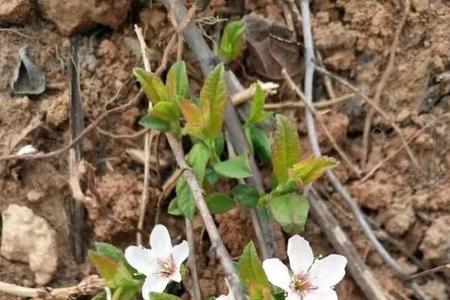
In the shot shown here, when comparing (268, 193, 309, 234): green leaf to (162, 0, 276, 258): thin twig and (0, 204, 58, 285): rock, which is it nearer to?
(162, 0, 276, 258): thin twig

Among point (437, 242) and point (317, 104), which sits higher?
point (317, 104)

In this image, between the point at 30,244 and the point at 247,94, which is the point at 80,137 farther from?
the point at 247,94

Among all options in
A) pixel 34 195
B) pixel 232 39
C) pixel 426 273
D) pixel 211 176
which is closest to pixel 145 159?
pixel 211 176

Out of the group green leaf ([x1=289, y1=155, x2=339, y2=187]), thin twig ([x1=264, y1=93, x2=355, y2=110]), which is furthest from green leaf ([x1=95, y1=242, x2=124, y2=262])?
thin twig ([x1=264, y1=93, x2=355, y2=110])

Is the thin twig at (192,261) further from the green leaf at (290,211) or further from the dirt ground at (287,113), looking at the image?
the green leaf at (290,211)

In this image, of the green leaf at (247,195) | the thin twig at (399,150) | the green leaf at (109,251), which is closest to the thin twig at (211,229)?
the green leaf at (247,195)

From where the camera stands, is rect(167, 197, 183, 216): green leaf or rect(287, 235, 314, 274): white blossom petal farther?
rect(167, 197, 183, 216): green leaf

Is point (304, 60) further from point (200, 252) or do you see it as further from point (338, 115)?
point (200, 252)
